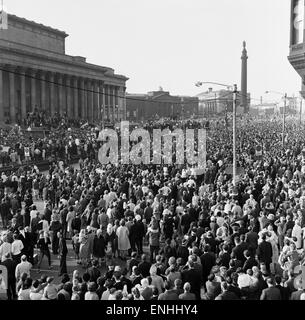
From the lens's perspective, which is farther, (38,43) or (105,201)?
(38,43)

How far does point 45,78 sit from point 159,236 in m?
54.3

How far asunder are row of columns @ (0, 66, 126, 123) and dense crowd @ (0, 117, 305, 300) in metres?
30.5

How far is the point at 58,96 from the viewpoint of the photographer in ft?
239

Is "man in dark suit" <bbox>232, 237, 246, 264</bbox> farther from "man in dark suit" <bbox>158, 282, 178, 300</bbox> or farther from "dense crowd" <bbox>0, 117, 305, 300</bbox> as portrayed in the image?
"man in dark suit" <bbox>158, 282, 178, 300</bbox>

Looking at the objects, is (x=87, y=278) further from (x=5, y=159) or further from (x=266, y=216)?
(x=5, y=159)

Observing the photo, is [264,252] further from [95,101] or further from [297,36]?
[95,101]

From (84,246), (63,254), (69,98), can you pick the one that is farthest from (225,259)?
(69,98)

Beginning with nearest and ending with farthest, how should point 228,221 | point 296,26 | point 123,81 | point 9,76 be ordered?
point 228,221
point 296,26
point 9,76
point 123,81

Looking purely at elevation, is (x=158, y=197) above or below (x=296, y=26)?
below

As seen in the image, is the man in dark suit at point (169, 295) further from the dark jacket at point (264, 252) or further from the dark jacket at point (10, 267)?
the dark jacket at point (10, 267)

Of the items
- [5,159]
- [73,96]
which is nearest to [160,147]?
[5,159]

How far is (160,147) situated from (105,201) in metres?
18.1

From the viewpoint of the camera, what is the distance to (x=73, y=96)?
77312 millimetres

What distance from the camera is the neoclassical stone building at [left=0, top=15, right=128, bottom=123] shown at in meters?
60.6
